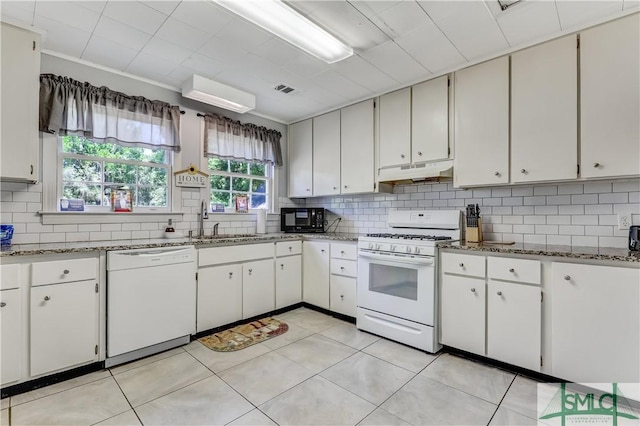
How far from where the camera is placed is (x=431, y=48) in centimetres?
247


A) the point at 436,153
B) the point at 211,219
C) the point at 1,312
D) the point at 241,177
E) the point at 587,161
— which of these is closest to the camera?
the point at 1,312

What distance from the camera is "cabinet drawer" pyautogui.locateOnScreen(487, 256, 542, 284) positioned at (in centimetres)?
216

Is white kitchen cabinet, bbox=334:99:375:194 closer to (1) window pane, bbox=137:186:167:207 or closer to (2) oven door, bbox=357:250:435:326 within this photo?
(2) oven door, bbox=357:250:435:326

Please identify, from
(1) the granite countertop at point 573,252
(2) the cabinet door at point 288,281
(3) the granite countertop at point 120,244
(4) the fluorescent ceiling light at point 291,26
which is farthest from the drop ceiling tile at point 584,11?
(2) the cabinet door at point 288,281

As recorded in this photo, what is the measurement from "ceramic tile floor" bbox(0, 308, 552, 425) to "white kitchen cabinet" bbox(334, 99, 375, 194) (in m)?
1.78

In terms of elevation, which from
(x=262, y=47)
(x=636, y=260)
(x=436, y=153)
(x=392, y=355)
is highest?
(x=262, y=47)

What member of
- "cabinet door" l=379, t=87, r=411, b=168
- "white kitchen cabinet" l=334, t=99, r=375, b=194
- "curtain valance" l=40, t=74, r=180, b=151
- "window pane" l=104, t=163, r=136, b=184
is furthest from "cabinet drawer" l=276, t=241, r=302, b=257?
"window pane" l=104, t=163, r=136, b=184

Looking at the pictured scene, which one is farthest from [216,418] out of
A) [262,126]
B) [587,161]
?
[262,126]

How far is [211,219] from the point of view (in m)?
3.55

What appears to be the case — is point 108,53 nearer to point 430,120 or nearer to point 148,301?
point 148,301

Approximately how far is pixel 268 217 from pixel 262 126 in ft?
4.00

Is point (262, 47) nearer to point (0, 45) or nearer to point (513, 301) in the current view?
point (0, 45)

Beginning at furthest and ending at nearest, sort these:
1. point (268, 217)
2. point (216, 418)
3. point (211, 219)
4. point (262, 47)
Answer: point (268, 217), point (211, 219), point (262, 47), point (216, 418)

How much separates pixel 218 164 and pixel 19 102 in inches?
71.1
